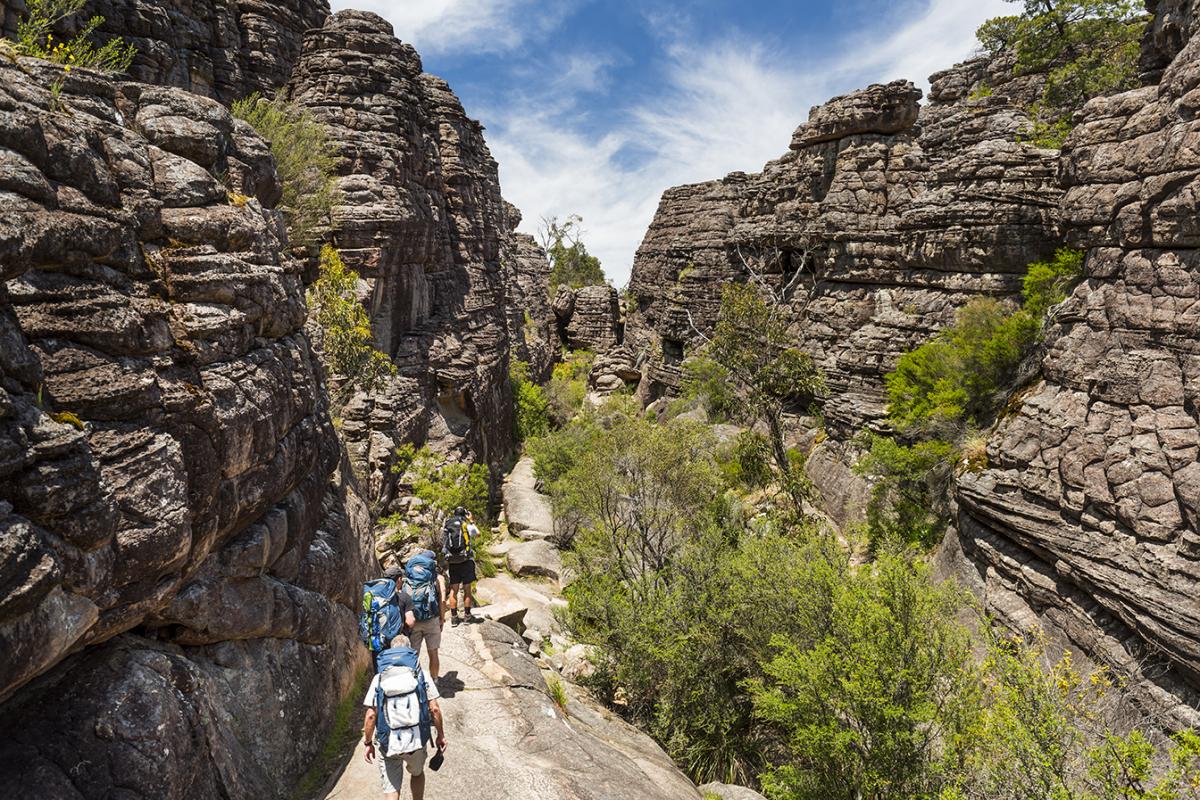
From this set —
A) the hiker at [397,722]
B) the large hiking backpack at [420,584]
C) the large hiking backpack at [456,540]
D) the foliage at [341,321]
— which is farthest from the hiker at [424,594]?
the foliage at [341,321]

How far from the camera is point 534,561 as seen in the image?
25844mm

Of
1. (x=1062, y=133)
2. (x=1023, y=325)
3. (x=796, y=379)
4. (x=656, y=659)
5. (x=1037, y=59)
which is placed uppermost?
(x=1037, y=59)

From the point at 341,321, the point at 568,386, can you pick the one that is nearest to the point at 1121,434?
the point at 341,321

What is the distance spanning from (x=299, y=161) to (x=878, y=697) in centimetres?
2131

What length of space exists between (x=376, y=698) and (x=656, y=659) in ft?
30.5

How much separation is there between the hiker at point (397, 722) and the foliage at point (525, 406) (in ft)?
124

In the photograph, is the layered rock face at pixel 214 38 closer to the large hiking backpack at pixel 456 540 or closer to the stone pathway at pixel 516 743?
the large hiking backpack at pixel 456 540

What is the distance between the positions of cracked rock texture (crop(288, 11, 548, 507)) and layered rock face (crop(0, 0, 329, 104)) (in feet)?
16.1

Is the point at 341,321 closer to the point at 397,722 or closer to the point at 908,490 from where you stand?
the point at 397,722

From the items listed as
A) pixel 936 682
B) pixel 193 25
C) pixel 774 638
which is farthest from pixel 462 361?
pixel 936 682

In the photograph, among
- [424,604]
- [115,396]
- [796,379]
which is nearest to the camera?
[115,396]

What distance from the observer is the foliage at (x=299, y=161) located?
1797 centimetres

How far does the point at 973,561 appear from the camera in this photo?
16.3 meters

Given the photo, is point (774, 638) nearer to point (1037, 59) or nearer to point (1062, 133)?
point (1062, 133)
